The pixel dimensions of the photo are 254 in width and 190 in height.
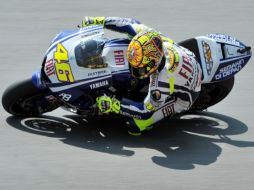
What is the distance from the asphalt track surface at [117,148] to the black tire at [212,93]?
0.56 ft

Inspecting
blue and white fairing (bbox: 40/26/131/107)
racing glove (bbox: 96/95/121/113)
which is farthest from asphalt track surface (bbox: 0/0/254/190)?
blue and white fairing (bbox: 40/26/131/107)

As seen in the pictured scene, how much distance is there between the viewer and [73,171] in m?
7.50

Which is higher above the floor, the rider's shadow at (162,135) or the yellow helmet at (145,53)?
the yellow helmet at (145,53)

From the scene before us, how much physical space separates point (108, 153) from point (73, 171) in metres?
0.56

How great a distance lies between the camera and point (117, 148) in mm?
8078

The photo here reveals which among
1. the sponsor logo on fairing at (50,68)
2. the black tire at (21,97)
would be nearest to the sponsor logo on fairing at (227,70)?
the sponsor logo on fairing at (50,68)

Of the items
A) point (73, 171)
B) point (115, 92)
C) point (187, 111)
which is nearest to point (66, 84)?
point (115, 92)

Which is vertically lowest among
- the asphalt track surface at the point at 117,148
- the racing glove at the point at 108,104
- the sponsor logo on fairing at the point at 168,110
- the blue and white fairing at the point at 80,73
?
the asphalt track surface at the point at 117,148

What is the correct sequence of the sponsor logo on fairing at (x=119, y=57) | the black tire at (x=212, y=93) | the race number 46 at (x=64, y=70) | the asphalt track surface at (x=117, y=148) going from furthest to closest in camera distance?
the black tire at (x=212, y=93) → the sponsor logo on fairing at (x=119, y=57) → the race number 46 at (x=64, y=70) → the asphalt track surface at (x=117, y=148)

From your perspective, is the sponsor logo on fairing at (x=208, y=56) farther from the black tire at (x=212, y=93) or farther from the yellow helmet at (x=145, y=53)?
the yellow helmet at (x=145, y=53)

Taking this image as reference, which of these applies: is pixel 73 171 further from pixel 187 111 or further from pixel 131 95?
pixel 187 111

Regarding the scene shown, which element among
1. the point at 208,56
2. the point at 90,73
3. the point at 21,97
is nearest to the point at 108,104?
the point at 90,73

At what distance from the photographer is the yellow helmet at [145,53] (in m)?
7.71

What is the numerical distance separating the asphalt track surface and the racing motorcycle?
0.28m
